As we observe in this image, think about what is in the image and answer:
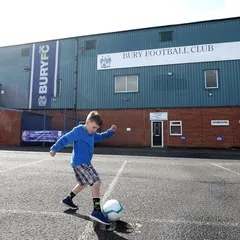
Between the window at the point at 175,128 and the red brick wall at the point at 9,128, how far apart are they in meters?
13.6

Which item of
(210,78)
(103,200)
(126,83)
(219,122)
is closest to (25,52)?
(126,83)

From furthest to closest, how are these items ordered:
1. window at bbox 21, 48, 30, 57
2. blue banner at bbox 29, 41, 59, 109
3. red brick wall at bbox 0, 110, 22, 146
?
window at bbox 21, 48, 30, 57
blue banner at bbox 29, 41, 59, 109
red brick wall at bbox 0, 110, 22, 146

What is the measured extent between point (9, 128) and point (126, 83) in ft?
37.8

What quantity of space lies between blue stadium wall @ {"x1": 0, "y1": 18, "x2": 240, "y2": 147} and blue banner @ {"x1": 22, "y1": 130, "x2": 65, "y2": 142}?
14.4ft

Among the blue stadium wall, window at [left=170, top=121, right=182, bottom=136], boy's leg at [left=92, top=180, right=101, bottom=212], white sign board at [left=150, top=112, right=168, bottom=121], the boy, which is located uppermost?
the blue stadium wall

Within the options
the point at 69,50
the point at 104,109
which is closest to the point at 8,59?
the point at 69,50

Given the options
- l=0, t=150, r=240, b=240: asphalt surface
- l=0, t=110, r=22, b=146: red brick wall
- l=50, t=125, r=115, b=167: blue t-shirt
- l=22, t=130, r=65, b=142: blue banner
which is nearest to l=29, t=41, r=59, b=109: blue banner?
l=0, t=110, r=22, b=146: red brick wall

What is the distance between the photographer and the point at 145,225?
10.9 feet

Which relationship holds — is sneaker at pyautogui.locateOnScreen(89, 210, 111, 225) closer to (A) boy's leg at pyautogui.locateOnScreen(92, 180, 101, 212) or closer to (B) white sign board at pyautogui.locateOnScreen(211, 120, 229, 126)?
(A) boy's leg at pyautogui.locateOnScreen(92, 180, 101, 212)

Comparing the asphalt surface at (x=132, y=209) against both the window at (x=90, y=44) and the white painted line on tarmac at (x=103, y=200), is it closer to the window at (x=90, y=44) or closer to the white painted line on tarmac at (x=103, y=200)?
the white painted line on tarmac at (x=103, y=200)

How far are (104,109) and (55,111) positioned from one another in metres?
5.45

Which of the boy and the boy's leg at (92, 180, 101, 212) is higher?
the boy

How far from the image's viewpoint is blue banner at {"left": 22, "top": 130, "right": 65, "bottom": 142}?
62.4 feet

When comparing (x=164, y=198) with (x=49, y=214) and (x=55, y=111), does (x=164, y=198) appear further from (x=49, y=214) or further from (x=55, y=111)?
(x=55, y=111)
